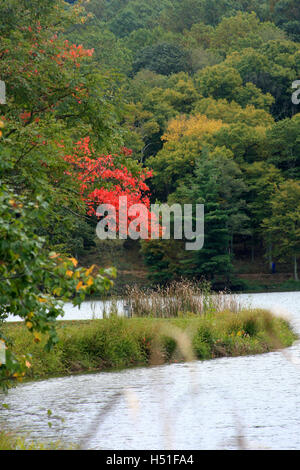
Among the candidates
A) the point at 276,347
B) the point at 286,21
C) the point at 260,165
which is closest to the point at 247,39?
the point at 286,21

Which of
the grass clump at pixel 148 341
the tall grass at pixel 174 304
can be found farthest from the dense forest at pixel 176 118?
the grass clump at pixel 148 341

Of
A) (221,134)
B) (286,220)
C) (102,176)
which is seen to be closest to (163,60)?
(221,134)

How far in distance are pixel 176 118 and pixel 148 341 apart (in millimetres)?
47074

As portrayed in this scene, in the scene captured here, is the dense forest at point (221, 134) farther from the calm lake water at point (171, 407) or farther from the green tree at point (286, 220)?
the calm lake water at point (171, 407)

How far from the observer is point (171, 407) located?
500 inches

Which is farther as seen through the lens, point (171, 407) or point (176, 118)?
point (176, 118)

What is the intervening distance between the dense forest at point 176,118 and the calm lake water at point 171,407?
356cm

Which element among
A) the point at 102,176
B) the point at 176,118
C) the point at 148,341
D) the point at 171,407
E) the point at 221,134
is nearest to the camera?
the point at 171,407

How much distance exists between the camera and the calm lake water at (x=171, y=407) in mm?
10422

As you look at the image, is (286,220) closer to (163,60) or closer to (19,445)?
(163,60)

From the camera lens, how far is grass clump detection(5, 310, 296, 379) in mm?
15969

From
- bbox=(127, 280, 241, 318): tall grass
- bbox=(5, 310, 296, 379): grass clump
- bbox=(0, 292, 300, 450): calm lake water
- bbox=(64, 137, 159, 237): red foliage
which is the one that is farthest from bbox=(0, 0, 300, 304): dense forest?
bbox=(0, 292, 300, 450): calm lake water

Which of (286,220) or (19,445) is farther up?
(286,220)
